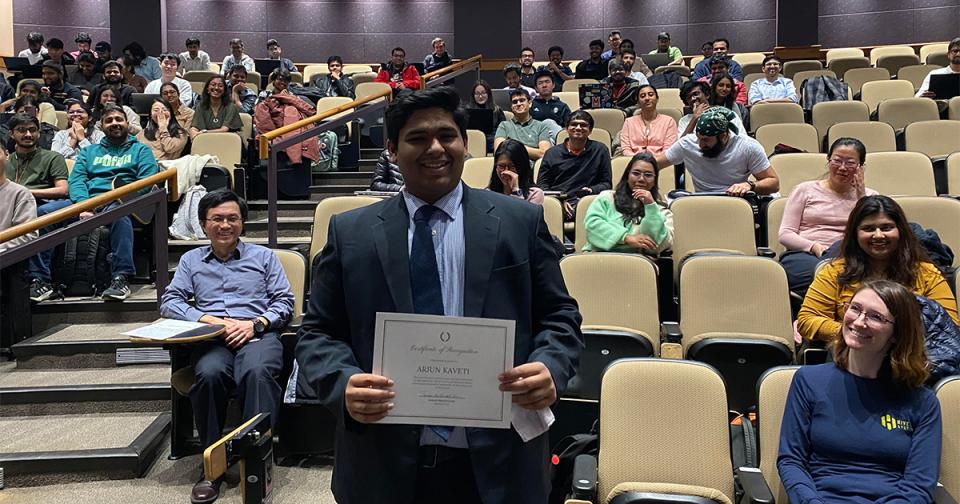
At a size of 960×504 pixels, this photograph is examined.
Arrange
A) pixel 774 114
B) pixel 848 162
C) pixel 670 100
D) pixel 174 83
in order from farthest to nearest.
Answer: pixel 670 100 → pixel 174 83 → pixel 774 114 → pixel 848 162

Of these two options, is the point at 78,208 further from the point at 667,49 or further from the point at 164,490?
the point at 667,49

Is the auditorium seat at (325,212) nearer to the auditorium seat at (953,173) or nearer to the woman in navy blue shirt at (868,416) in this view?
the woman in navy blue shirt at (868,416)

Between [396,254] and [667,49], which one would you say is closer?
[396,254]

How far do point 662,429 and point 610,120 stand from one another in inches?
192

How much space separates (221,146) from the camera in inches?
231

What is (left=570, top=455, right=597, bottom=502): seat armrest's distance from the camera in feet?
7.23

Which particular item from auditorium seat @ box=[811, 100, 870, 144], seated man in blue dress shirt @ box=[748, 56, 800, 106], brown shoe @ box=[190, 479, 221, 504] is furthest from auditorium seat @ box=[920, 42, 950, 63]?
brown shoe @ box=[190, 479, 221, 504]

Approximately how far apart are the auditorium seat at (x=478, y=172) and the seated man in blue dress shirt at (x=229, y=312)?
202 centimetres

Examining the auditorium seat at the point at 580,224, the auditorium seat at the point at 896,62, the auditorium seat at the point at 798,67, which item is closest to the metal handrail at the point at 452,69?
the auditorium seat at the point at 580,224

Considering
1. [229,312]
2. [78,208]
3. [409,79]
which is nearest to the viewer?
[229,312]

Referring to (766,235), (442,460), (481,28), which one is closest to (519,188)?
(766,235)

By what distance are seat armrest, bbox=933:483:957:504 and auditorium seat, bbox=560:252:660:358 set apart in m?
1.27

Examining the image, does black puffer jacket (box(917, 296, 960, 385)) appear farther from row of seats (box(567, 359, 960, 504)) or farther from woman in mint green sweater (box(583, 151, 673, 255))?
woman in mint green sweater (box(583, 151, 673, 255))

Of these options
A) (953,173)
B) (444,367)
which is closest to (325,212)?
(444,367)
